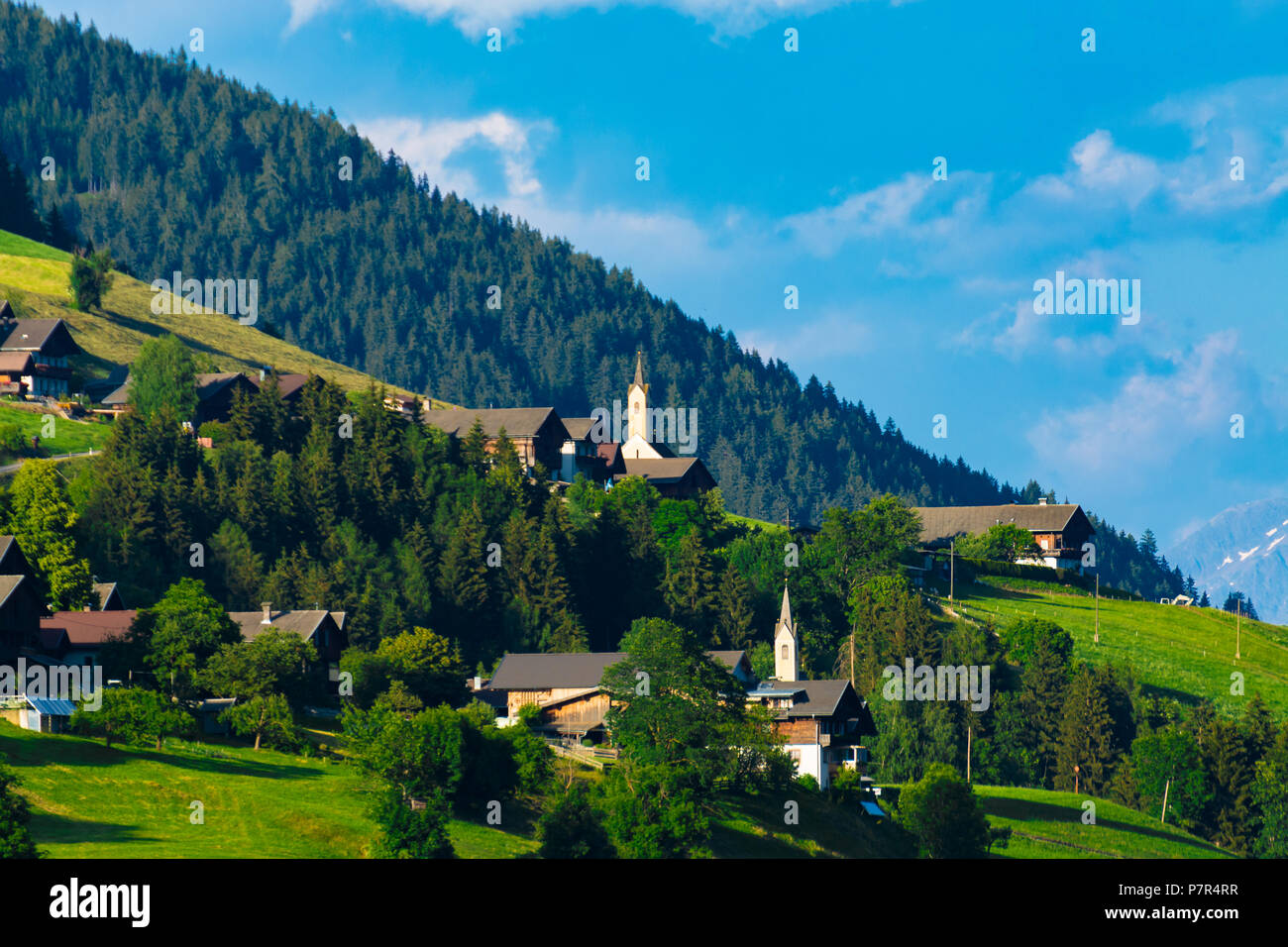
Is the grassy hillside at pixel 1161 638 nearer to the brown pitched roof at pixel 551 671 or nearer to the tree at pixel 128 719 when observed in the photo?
Result: the brown pitched roof at pixel 551 671

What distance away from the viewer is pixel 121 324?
544ft

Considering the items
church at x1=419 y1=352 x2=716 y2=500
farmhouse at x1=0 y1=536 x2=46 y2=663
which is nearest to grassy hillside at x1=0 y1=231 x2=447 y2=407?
church at x1=419 y1=352 x2=716 y2=500

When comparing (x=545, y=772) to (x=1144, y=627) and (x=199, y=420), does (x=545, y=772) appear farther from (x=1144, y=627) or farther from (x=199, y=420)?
(x=1144, y=627)

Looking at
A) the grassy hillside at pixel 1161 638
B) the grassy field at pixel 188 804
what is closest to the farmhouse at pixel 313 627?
the grassy field at pixel 188 804

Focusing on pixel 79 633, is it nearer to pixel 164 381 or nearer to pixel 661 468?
pixel 164 381

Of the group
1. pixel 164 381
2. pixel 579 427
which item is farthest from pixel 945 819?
pixel 579 427

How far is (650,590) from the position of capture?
4532 inches

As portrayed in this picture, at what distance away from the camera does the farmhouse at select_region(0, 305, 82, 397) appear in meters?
132

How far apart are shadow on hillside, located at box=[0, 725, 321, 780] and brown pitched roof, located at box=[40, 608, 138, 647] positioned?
47.1 feet

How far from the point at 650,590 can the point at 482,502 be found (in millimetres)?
13596

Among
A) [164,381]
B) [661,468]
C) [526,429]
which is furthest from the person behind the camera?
[661,468]

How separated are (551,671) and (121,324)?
303 ft
